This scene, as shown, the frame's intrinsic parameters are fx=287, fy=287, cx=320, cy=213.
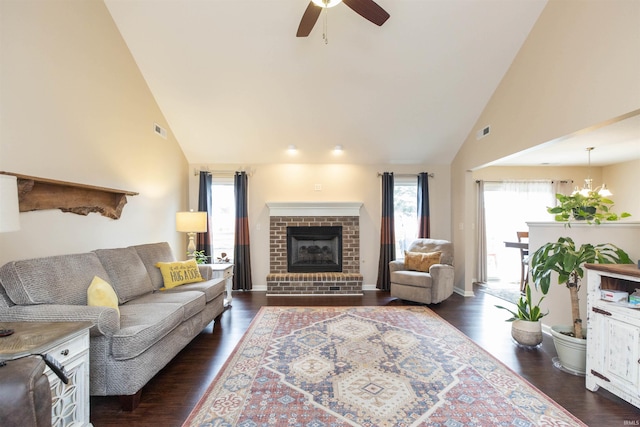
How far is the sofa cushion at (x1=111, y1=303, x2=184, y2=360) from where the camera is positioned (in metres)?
1.92

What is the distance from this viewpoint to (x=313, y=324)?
11.5 feet

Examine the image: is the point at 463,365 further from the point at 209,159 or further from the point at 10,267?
the point at 209,159

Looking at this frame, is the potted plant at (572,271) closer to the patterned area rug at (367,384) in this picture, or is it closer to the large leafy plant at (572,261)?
the large leafy plant at (572,261)

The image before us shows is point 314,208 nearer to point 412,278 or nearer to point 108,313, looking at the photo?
point 412,278

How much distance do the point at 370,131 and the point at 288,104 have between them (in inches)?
56.0

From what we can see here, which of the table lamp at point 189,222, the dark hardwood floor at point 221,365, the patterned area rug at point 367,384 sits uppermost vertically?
the table lamp at point 189,222

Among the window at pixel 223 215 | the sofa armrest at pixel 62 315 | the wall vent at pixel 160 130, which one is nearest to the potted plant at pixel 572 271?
the sofa armrest at pixel 62 315

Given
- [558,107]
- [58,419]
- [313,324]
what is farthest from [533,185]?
[58,419]

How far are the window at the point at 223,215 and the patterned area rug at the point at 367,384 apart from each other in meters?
2.44

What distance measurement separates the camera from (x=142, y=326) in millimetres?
2055

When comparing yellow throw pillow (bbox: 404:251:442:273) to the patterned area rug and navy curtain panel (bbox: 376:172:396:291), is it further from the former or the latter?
the patterned area rug

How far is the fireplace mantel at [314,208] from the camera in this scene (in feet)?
17.5

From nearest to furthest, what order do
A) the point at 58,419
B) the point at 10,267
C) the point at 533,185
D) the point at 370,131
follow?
the point at 58,419, the point at 10,267, the point at 370,131, the point at 533,185

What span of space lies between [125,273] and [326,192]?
11.5ft
